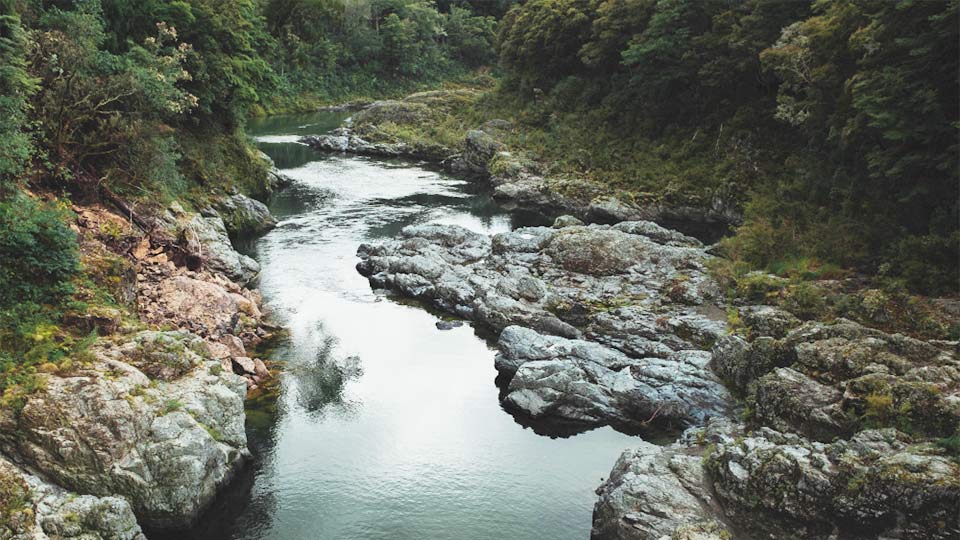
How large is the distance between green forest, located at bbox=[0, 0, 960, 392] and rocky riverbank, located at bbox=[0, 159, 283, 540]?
1261mm

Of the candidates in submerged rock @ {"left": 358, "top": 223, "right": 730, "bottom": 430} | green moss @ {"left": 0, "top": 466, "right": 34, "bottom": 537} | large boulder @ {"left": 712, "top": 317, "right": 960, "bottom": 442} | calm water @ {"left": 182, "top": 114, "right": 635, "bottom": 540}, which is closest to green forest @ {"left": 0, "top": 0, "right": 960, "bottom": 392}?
green moss @ {"left": 0, "top": 466, "right": 34, "bottom": 537}

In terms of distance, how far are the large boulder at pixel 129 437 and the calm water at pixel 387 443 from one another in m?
1.15

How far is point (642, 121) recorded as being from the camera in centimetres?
5375

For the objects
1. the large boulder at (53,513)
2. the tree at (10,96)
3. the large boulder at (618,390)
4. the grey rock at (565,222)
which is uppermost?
the tree at (10,96)

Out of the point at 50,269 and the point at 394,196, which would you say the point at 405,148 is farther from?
the point at 50,269

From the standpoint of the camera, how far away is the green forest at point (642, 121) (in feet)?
67.6

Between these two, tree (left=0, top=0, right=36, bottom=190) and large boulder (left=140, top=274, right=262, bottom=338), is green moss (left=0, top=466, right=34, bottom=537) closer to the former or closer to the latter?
tree (left=0, top=0, right=36, bottom=190)

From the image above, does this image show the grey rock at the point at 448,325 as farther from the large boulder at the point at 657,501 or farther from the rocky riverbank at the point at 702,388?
the large boulder at the point at 657,501

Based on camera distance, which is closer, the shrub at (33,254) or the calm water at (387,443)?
the calm water at (387,443)

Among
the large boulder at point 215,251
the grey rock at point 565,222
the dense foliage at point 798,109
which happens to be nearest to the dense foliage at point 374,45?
the dense foliage at point 798,109

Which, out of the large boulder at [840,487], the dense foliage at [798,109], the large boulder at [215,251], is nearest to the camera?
the large boulder at [840,487]

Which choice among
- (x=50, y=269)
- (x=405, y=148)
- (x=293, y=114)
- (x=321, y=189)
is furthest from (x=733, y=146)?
(x=293, y=114)

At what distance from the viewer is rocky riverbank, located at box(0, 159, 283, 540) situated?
44.7 feet

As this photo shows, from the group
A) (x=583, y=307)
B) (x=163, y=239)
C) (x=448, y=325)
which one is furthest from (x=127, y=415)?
(x=583, y=307)
